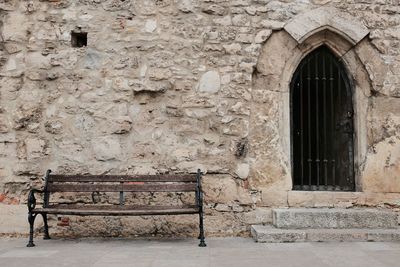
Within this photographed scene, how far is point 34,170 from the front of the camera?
4.86 meters

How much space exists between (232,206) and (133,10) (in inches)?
104

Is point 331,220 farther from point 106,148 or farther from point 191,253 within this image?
point 106,148

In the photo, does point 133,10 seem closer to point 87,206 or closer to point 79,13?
point 79,13

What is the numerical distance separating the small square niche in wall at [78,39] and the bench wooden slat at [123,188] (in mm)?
1753

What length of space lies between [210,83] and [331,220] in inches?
82.9

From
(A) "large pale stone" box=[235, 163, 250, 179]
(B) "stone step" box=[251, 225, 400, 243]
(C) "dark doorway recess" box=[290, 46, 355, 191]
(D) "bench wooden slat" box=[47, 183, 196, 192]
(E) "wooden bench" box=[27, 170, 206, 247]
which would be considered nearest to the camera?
(B) "stone step" box=[251, 225, 400, 243]

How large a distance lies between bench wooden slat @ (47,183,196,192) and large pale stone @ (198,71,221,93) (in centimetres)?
116

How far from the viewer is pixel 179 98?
495 centimetres

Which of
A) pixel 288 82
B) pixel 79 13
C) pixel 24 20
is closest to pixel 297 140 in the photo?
pixel 288 82

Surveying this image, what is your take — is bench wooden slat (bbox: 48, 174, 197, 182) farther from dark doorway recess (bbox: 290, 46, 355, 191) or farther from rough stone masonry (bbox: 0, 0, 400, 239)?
dark doorway recess (bbox: 290, 46, 355, 191)

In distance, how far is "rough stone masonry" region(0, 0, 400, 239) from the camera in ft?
16.0

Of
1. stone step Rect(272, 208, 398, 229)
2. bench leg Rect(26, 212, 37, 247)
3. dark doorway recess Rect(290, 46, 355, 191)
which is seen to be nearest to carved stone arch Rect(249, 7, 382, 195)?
dark doorway recess Rect(290, 46, 355, 191)

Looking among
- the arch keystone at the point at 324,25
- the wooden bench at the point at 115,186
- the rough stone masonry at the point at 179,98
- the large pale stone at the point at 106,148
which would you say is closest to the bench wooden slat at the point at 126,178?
the wooden bench at the point at 115,186

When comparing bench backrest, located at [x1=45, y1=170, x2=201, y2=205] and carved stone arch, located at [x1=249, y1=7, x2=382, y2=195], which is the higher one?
carved stone arch, located at [x1=249, y1=7, x2=382, y2=195]
